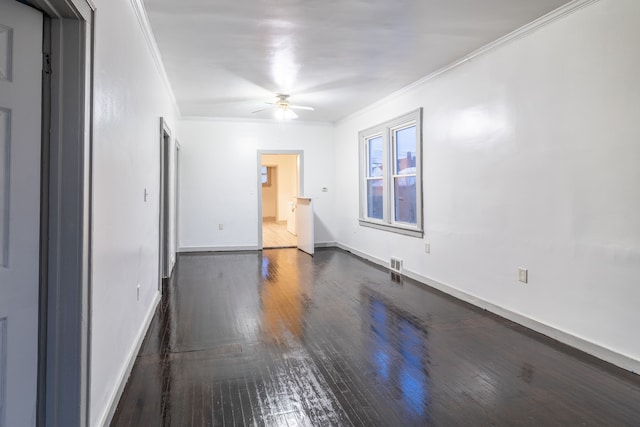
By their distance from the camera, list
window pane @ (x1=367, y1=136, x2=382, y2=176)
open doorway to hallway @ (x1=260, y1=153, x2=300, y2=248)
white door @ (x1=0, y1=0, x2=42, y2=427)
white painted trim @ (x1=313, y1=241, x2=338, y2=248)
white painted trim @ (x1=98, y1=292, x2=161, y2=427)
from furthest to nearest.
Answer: open doorway to hallway @ (x1=260, y1=153, x2=300, y2=248) < white painted trim @ (x1=313, y1=241, x2=338, y2=248) < window pane @ (x1=367, y1=136, x2=382, y2=176) < white painted trim @ (x1=98, y1=292, x2=161, y2=427) < white door @ (x1=0, y1=0, x2=42, y2=427)

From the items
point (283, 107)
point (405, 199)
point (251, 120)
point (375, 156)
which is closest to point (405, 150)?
point (405, 199)

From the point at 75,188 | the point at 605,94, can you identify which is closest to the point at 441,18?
the point at 605,94

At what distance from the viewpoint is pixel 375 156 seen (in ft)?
20.9

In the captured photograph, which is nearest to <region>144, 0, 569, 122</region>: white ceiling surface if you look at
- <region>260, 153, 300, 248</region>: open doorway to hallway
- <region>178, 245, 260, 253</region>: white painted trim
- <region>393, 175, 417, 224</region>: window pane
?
<region>393, 175, 417, 224</region>: window pane

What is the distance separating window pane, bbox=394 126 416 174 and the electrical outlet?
2145mm

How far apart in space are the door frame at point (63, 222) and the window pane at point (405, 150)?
426 centimetres

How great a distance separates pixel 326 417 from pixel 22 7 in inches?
84.6

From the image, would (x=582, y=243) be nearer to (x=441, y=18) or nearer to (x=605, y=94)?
(x=605, y=94)

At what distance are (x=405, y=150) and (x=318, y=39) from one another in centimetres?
238

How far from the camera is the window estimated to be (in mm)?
5094

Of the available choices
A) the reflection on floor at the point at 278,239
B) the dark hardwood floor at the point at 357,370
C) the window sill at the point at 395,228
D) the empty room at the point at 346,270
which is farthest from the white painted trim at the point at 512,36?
the reflection on floor at the point at 278,239

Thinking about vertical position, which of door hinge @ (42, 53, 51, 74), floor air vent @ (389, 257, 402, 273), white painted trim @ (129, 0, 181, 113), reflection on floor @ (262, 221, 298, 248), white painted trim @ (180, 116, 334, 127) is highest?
white painted trim @ (180, 116, 334, 127)

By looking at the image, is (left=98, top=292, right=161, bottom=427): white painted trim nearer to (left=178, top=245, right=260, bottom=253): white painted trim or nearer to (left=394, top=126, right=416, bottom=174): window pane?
(left=394, top=126, right=416, bottom=174): window pane

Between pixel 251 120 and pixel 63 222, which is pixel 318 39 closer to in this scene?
pixel 63 222
